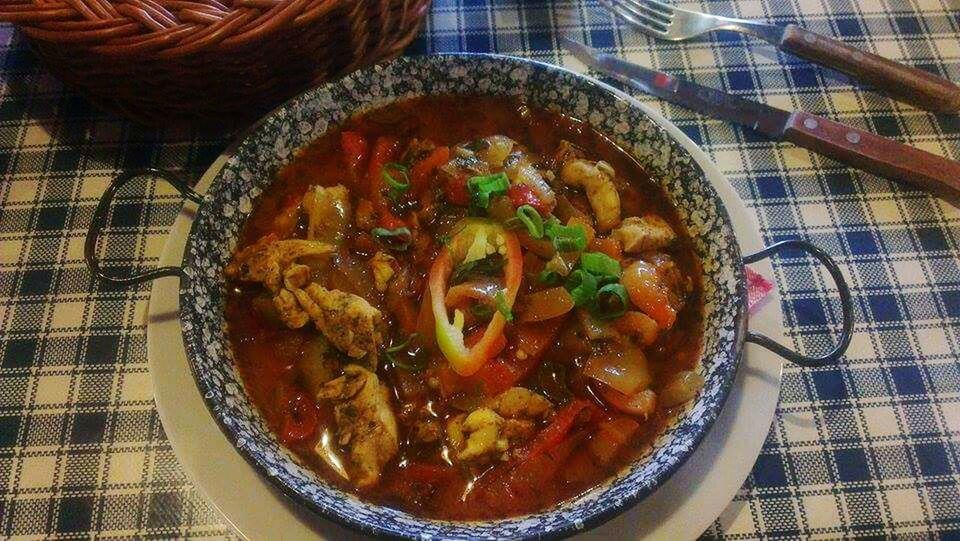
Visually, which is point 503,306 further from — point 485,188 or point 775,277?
point 775,277

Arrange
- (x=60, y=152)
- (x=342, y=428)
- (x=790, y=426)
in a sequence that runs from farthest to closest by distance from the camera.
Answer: (x=60, y=152)
(x=790, y=426)
(x=342, y=428)

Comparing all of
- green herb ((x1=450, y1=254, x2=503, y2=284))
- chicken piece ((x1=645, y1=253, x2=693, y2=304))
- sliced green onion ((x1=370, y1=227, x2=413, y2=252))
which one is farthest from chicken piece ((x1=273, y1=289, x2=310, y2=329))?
chicken piece ((x1=645, y1=253, x2=693, y2=304))

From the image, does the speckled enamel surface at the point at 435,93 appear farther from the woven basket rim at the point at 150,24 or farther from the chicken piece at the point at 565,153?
the woven basket rim at the point at 150,24

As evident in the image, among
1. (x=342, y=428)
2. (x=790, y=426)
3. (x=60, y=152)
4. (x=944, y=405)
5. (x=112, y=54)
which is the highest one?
(x=112, y=54)

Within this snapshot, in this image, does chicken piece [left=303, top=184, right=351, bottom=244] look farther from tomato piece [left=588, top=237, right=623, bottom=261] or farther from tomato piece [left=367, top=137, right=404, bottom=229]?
tomato piece [left=588, top=237, right=623, bottom=261]

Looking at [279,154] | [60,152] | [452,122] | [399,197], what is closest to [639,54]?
[452,122]

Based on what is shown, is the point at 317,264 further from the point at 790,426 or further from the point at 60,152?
the point at 790,426
